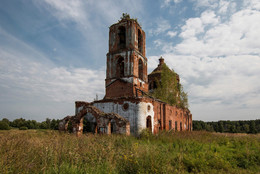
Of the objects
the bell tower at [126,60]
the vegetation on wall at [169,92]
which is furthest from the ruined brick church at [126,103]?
the vegetation on wall at [169,92]

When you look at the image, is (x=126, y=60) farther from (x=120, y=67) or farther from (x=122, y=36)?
(x=122, y=36)

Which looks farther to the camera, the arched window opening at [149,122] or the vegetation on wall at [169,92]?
the vegetation on wall at [169,92]

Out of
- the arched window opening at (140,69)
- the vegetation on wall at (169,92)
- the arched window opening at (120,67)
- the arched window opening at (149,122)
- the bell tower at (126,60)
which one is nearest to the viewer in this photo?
the arched window opening at (149,122)

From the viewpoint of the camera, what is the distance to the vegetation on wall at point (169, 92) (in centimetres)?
2583

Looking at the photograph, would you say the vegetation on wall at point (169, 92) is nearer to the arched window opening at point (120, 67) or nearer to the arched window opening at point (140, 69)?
the arched window opening at point (140, 69)

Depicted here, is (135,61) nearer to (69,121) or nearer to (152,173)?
(69,121)

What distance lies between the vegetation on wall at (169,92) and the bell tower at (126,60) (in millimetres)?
4852

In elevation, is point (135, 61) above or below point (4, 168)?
above

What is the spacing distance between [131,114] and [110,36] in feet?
39.3

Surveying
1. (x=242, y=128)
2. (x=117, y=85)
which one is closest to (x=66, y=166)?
(x=117, y=85)

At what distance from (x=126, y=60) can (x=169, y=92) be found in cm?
968

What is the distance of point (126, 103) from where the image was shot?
15.6 metres

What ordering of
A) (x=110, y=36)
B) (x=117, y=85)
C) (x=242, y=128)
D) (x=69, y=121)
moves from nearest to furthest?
(x=69, y=121)
(x=117, y=85)
(x=110, y=36)
(x=242, y=128)

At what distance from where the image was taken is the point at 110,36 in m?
22.3
